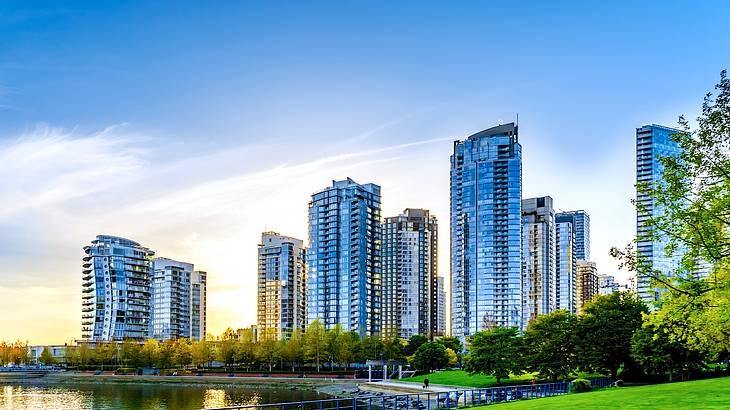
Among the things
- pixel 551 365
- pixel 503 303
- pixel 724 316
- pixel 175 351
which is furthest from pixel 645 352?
pixel 503 303

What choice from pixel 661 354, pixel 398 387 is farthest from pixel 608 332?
pixel 398 387

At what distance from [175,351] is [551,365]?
368ft

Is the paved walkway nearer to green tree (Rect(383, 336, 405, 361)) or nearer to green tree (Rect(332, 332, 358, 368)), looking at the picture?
green tree (Rect(332, 332, 358, 368))

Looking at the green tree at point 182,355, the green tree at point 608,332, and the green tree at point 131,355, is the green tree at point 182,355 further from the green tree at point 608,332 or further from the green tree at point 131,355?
the green tree at point 608,332

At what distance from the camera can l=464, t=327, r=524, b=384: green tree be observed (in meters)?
77.8

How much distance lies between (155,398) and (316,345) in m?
46.6

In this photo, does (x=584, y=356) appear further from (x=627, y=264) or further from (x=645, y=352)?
(x=627, y=264)

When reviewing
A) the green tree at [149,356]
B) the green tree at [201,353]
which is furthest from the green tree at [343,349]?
the green tree at [149,356]

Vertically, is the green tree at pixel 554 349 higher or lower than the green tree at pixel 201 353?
higher

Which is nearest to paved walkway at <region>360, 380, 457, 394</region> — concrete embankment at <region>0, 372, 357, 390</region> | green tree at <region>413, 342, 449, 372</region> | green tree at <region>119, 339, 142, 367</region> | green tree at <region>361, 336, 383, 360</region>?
concrete embankment at <region>0, 372, 357, 390</region>

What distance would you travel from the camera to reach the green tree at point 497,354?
77.8m

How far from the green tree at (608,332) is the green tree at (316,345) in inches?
2861

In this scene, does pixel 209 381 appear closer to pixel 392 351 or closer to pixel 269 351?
pixel 269 351

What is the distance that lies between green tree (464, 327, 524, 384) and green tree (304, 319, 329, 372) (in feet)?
191
